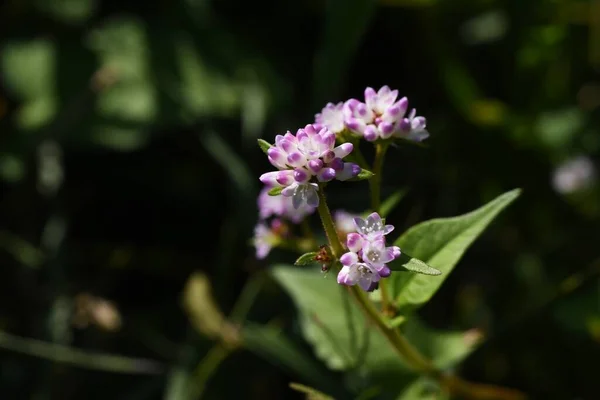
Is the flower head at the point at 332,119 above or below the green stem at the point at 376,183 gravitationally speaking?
above

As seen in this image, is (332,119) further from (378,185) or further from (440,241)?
(440,241)

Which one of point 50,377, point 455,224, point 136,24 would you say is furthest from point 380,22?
point 50,377

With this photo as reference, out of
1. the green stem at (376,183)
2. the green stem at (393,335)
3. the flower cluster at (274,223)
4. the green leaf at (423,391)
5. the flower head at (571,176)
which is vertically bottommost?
the green leaf at (423,391)

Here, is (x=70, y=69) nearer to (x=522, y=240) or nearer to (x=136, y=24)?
(x=136, y=24)

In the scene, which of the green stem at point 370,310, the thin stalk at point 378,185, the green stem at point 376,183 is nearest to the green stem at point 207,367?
the green stem at point 370,310

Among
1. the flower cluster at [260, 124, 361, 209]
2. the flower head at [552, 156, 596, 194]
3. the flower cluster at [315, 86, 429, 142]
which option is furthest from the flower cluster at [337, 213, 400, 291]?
the flower head at [552, 156, 596, 194]

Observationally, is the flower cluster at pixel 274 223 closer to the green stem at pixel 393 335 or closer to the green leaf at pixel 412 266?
the green stem at pixel 393 335

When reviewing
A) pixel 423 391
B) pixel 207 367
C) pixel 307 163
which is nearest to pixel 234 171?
pixel 207 367
